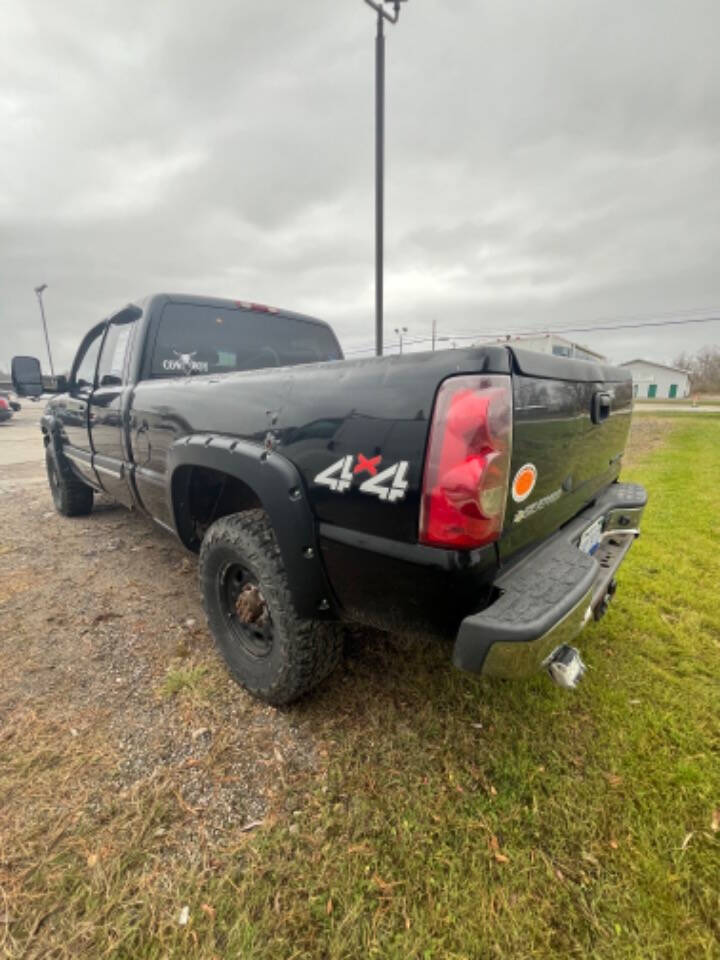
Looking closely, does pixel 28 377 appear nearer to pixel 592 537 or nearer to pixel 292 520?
pixel 292 520

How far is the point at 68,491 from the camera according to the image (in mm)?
4793

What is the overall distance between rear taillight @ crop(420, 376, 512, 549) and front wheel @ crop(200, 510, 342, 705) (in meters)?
0.80

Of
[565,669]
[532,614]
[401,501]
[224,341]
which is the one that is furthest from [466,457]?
[224,341]

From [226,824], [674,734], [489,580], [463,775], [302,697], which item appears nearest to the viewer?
[489,580]

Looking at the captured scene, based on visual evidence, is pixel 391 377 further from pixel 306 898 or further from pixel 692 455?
pixel 692 455

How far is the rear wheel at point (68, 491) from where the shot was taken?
477cm

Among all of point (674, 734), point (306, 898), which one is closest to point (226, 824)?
point (306, 898)

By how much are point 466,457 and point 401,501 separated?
0.77 feet

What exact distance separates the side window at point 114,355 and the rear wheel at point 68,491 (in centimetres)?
168

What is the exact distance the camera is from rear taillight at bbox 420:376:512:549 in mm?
1269

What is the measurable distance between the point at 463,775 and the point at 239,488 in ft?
5.38

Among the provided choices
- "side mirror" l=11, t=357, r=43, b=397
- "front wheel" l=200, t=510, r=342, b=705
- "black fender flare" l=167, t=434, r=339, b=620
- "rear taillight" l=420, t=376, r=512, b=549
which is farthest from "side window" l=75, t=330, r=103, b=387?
"rear taillight" l=420, t=376, r=512, b=549

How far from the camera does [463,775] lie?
1.73 meters

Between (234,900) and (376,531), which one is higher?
(376,531)
